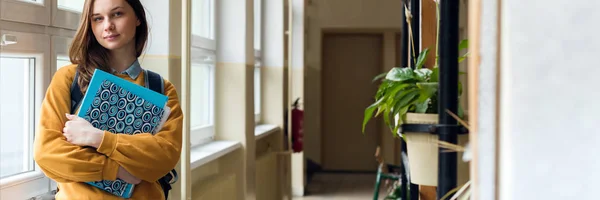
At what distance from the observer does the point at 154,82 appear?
205 centimetres

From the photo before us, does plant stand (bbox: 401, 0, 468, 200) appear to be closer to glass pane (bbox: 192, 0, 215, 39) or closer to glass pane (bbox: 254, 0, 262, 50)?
glass pane (bbox: 192, 0, 215, 39)

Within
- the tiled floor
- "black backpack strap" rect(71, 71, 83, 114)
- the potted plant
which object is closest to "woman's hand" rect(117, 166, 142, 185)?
"black backpack strap" rect(71, 71, 83, 114)

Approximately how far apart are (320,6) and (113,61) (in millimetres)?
7534

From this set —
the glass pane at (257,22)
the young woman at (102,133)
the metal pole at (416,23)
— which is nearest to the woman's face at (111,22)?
the young woman at (102,133)

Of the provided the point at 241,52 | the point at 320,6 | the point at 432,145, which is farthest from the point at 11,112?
the point at 320,6

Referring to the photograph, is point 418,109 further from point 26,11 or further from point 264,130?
point 264,130

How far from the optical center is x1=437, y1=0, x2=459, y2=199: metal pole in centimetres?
121

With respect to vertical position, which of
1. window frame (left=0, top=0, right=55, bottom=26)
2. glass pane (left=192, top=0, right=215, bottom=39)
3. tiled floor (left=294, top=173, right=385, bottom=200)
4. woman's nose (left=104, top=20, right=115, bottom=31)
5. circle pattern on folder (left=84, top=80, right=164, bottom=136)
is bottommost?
tiled floor (left=294, top=173, right=385, bottom=200)

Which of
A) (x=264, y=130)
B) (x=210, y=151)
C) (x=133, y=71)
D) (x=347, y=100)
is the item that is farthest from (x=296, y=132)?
(x=133, y=71)

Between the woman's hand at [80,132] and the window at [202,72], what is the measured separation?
7.45 feet

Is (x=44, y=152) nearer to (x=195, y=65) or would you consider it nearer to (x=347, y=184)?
(x=195, y=65)

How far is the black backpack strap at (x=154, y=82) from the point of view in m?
2.03

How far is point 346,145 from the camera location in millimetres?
10070

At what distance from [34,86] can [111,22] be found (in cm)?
41
